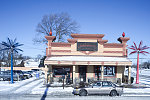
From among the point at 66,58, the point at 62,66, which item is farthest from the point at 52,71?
the point at 66,58

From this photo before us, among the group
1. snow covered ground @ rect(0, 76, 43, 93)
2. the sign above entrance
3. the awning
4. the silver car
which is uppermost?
the sign above entrance

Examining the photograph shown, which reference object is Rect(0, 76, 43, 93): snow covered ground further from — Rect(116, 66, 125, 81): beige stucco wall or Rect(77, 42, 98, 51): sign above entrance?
Rect(116, 66, 125, 81): beige stucco wall

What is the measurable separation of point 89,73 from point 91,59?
8.71ft

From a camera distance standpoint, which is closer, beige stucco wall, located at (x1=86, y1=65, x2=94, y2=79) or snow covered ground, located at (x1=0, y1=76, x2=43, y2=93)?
snow covered ground, located at (x1=0, y1=76, x2=43, y2=93)

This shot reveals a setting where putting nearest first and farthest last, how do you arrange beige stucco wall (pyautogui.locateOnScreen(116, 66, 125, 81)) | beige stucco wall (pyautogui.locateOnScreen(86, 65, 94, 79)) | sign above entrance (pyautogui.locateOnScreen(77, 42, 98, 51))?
beige stucco wall (pyautogui.locateOnScreen(86, 65, 94, 79)) → sign above entrance (pyautogui.locateOnScreen(77, 42, 98, 51)) → beige stucco wall (pyautogui.locateOnScreen(116, 66, 125, 81))

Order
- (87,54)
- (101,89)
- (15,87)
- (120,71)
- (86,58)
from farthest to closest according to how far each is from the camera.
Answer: (120,71) → (87,54) → (86,58) → (15,87) → (101,89)

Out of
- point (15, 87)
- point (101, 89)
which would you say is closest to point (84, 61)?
point (101, 89)

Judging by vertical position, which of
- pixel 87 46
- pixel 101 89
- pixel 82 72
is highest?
pixel 87 46

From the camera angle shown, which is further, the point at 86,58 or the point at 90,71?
the point at 90,71

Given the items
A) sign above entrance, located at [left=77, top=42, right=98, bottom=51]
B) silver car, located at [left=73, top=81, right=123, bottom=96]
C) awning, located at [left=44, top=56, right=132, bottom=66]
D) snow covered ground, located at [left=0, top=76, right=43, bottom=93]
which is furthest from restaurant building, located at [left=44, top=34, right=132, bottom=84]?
silver car, located at [left=73, top=81, right=123, bottom=96]

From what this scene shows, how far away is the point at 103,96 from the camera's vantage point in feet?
46.8

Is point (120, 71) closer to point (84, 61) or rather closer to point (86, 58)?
point (86, 58)

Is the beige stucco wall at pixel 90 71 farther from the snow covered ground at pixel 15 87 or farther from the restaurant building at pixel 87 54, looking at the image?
the snow covered ground at pixel 15 87

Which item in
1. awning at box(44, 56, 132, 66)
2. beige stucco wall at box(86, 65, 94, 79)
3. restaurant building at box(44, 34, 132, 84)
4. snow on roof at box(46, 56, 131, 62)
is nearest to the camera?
awning at box(44, 56, 132, 66)
